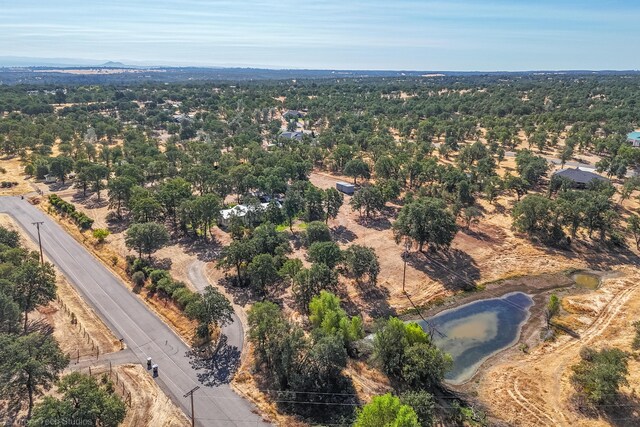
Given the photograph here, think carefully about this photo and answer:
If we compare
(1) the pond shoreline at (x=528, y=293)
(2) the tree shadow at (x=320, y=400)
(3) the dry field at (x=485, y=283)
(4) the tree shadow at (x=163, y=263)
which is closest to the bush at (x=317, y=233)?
(3) the dry field at (x=485, y=283)

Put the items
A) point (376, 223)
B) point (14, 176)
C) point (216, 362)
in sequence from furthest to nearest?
point (14, 176) → point (376, 223) → point (216, 362)

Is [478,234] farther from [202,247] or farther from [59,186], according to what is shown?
[59,186]

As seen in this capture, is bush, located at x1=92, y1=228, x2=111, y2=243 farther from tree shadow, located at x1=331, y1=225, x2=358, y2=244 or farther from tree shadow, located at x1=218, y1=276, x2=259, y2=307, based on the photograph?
tree shadow, located at x1=331, y1=225, x2=358, y2=244

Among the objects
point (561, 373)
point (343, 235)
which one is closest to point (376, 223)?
point (343, 235)

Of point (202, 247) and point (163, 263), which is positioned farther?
point (202, 247)

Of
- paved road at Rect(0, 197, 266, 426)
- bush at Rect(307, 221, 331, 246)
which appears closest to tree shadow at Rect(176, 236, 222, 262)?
paved road at Rect(0, 197, 266, 426)

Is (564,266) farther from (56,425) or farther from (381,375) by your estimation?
(56,425)
